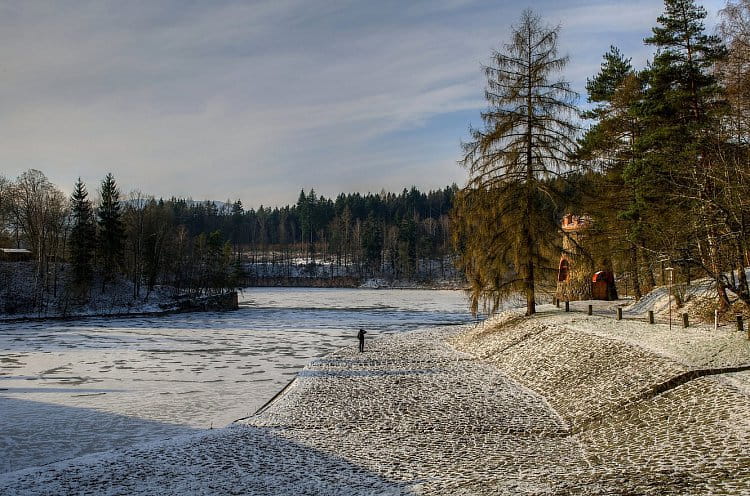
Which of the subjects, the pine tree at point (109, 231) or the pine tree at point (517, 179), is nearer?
the pine tree at point (517, 179)

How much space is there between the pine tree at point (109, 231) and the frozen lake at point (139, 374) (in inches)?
623

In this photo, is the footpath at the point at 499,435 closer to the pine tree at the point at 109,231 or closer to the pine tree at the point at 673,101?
the pine tree at the point at 673,101

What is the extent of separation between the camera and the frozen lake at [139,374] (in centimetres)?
1414

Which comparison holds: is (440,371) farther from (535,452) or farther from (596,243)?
(596,243)

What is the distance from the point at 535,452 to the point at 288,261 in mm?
127145

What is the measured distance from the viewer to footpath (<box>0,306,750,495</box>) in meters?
9.62

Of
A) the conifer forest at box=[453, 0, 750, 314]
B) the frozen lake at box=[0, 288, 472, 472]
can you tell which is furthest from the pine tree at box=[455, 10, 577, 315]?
the frozen lake at box=[0, 288, 472, 472]

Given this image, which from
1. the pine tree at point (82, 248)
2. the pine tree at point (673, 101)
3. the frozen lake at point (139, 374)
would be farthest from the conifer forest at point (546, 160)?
the pine tree at point (82, 248)

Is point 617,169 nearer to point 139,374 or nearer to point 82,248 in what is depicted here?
point 139,374

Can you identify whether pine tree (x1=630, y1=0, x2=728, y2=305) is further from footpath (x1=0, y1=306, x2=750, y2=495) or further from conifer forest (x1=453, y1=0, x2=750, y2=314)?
footpath (x1=0, y1=306, x2=750, y2=495)

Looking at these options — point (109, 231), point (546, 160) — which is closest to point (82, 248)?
point (109, 231)

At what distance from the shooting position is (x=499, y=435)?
13.2m

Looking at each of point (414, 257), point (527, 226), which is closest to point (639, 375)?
point (527, 226)

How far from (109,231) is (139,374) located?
45.8 metres
